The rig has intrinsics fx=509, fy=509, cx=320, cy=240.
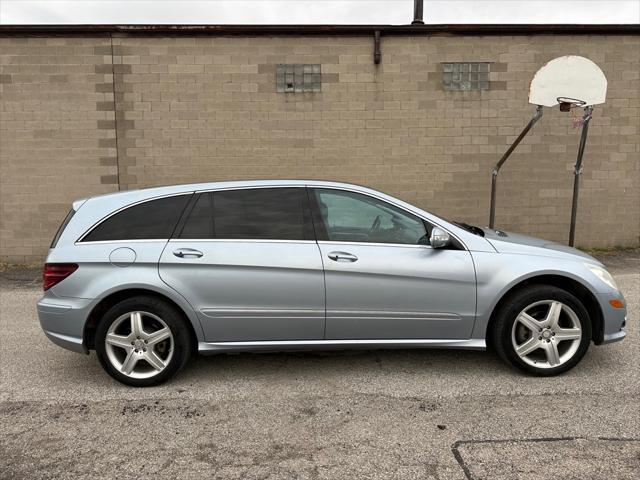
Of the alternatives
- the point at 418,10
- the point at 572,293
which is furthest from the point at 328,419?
the point at 418,10

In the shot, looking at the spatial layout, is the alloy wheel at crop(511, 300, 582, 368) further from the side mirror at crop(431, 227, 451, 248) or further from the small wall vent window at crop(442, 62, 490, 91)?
the small wall vent window at crop(442, 62, 490, 91)

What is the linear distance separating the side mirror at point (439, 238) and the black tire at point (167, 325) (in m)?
1.95

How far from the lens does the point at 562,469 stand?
270 cm

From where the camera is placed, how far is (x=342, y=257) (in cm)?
375

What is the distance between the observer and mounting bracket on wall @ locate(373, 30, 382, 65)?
884 centimetres

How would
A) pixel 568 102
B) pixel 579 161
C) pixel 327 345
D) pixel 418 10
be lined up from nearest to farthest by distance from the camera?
pixel 327 345
pixel 568 102
pixel 579 161
pixel 418 10

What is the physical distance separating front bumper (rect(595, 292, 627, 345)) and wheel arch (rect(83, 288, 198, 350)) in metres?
3.09

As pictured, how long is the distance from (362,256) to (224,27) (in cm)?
658

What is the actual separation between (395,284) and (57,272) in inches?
98.8

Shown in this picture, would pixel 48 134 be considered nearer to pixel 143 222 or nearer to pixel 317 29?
pixel 317 29

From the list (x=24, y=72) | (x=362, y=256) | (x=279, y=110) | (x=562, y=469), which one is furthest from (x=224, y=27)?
(x=562, y=469)

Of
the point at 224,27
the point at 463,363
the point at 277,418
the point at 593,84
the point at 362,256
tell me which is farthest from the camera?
the point at 224,27

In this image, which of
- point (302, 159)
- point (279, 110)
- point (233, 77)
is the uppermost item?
point (233, 77)

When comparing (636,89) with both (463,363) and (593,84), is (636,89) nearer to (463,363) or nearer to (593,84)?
(593,84)
